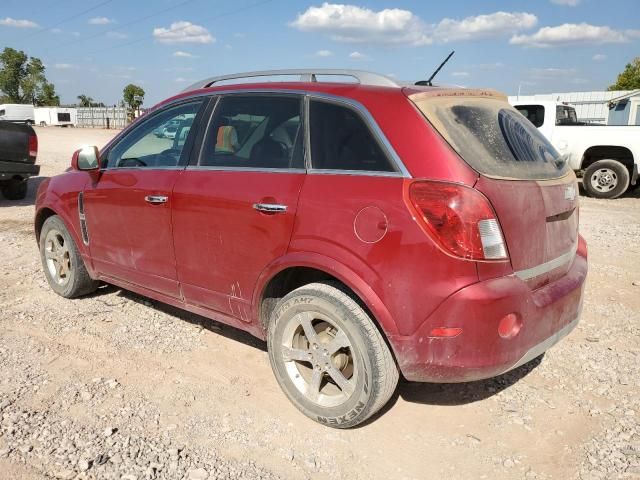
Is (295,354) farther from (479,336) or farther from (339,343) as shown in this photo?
(479,336)

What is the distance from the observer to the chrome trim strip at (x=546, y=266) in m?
2.67

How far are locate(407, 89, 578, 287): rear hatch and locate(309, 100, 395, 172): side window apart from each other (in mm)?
304

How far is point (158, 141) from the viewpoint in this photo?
4.07 metres

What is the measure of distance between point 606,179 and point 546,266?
982 centimetres

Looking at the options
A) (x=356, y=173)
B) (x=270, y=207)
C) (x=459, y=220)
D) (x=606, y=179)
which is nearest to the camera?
(x=459, y=220)

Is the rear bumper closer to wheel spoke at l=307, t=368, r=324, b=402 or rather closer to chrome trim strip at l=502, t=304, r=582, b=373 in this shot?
chrome trim strip at l=502, t=304, r=582, b=373

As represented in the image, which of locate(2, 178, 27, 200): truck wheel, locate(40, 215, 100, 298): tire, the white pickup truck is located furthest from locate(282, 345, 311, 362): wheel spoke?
the white pickup truck

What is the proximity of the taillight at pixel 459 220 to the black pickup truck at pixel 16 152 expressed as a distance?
8821 millimetres

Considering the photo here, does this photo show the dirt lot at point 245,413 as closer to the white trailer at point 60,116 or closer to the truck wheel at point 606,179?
the truck wheel at point 606,179

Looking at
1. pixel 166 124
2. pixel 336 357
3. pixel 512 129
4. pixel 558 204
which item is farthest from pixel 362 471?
pixel 166 124

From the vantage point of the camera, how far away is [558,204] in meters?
2.95

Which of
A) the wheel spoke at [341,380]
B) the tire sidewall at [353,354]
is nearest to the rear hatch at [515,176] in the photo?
the tire sidewall at [353,354]

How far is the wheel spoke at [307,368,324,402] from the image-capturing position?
3.01m

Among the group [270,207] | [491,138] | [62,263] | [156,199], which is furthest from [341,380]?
[62,263]
